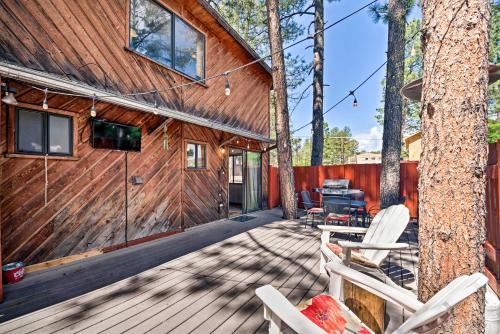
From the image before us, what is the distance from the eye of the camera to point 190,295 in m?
2.41

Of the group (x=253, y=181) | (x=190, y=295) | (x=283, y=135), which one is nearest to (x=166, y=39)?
(x=283, y=135)

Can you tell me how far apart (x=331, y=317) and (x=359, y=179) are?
7126 mm

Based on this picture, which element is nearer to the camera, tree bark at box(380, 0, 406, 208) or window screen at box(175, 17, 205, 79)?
window screen at box(175, 17, 205, 79)

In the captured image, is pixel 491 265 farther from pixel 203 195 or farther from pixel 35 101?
pixel 35 101

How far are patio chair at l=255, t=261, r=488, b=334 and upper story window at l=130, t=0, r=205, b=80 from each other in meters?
4.94

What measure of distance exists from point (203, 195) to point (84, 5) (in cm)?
426

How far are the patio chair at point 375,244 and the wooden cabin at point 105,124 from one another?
3.40 m

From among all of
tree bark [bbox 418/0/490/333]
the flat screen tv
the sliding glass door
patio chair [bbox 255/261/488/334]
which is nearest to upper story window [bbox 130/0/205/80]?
the flat screen tv

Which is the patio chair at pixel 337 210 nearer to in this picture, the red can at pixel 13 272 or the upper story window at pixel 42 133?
the upper story window at pixel 42 133

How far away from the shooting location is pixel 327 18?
9867mm

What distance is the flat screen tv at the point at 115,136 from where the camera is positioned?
380cm

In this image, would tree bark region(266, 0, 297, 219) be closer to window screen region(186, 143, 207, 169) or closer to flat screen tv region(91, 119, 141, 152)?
window screen region(186, 143, 207, 169)

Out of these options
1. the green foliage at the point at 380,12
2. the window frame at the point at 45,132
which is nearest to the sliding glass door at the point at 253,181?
the window frame at the point at 45,132

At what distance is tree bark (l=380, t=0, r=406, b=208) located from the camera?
5.77 metres
